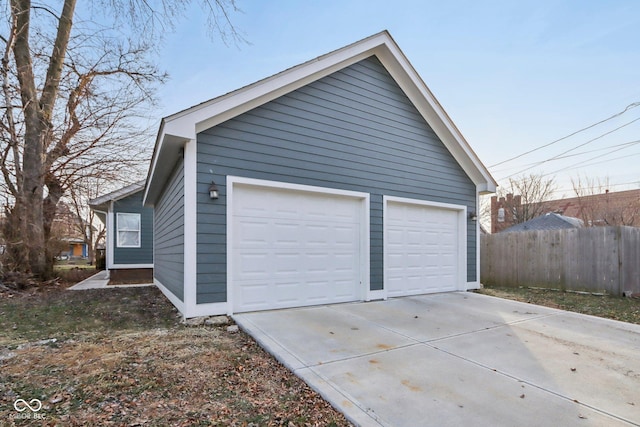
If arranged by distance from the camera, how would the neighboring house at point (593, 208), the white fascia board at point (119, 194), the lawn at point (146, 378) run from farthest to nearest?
the neighboring house at point (593, 208)
the white fascia board at point (119, 194)
the lawn at point (146, 378)

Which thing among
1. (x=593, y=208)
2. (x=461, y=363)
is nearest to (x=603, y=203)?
(x=593, y=208)

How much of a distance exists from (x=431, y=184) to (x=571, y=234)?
14.1 feet

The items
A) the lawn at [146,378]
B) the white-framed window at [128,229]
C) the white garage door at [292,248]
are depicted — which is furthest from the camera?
the white-framed window at [128,229]

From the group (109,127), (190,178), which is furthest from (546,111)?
(109,127)

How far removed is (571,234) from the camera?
341 inches

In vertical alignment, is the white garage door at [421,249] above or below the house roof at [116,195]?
below

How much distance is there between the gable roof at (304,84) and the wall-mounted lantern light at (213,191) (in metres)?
0.73

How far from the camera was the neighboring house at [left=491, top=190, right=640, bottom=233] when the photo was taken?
55.2ft

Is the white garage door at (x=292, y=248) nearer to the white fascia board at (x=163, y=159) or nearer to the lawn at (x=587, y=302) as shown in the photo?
the white fascia board at (x=163, y=159)

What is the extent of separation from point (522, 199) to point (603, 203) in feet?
20.6

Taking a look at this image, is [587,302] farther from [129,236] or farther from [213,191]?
[129,236]

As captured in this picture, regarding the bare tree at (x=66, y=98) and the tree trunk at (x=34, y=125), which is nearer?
the bare tree at (x=66, y=98)

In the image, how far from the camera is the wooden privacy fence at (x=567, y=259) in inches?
309

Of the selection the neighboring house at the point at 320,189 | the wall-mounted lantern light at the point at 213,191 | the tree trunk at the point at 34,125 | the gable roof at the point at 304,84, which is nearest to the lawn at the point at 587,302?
the neighboring house at the point at 320,189
